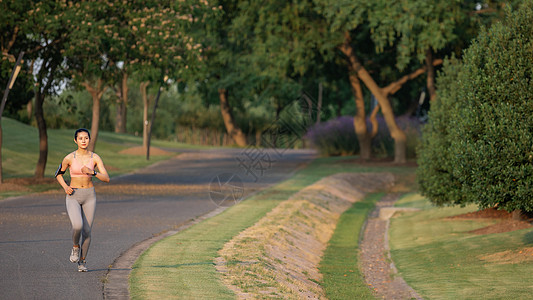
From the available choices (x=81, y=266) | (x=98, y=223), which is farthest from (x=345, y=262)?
(x=81, y=266)

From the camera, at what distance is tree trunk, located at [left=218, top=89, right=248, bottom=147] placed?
59.6m

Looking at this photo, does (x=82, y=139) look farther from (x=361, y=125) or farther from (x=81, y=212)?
(x=361, y=125)

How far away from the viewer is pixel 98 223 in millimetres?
15508

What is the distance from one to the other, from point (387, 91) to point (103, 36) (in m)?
17.5

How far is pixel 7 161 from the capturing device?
31.7 metres

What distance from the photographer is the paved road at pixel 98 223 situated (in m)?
9.08

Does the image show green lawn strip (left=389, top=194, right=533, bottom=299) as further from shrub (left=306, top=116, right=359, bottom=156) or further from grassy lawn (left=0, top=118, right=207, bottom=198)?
shrub (left=306, top=116, right=359, bottom=156)

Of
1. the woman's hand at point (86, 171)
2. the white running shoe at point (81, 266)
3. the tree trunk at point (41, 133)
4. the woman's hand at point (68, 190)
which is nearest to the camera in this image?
the woman's hand at point (68, 190)

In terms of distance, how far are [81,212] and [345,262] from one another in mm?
7017

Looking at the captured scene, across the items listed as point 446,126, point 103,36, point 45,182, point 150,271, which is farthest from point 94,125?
point 150,271

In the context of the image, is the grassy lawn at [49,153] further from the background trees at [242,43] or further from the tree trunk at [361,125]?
the tree trunk at [361,125]

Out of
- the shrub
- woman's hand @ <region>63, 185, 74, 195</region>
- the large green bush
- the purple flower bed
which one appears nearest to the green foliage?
the large green bush

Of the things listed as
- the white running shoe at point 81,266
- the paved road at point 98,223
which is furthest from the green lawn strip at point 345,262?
the white running shoe at point 81,266

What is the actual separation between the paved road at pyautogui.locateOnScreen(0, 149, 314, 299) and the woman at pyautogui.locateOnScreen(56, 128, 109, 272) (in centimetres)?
72
